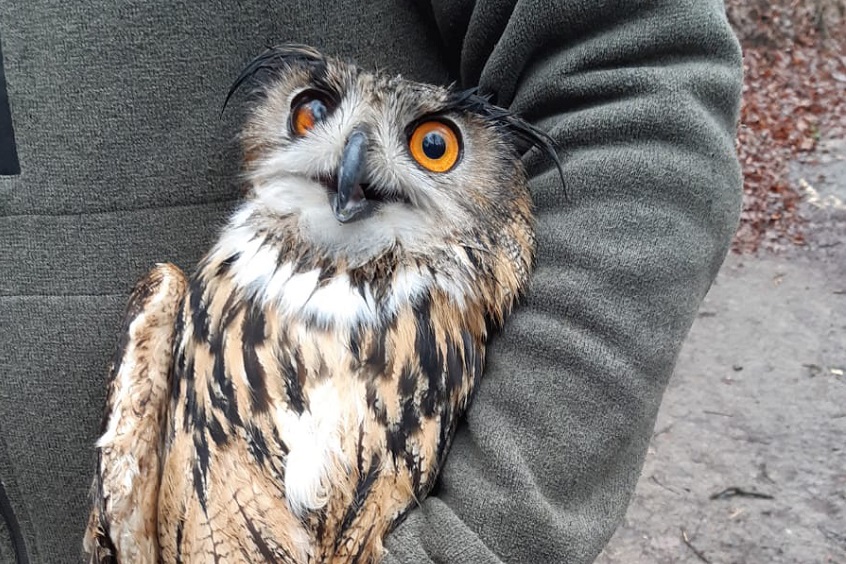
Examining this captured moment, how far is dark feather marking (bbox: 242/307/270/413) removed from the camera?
1213 millimetres

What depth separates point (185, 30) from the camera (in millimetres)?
1342

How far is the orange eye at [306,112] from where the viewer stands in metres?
1.31

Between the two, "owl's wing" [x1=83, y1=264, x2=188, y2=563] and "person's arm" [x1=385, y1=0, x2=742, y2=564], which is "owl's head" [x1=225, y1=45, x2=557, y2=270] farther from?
"owl's wing" [x1=83, y1=264, x2=188, y2=563]

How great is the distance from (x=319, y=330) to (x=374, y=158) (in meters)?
0.30

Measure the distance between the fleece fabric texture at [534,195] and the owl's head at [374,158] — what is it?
2.7 inches

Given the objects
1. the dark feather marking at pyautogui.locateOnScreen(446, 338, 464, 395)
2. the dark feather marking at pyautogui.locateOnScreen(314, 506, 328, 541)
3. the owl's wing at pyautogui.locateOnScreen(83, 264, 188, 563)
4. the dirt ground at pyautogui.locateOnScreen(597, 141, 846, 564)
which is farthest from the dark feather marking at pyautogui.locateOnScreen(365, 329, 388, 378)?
the dirt ground at pyautogui.locateOnScreen(597, 141, 846, 564)

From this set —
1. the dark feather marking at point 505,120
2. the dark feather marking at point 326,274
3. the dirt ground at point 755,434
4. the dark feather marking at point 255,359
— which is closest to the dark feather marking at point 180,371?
the dark feather marking at point 255,359

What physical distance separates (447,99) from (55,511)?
1095mm

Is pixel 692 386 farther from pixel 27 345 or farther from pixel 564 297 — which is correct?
pixel 27 345

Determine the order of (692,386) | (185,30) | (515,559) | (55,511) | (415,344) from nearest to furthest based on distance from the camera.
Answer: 1. (515,559)
2. (415,344)
3. (185,30)
4. (55,511)
5. (692,386)

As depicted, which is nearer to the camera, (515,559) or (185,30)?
(515,559)

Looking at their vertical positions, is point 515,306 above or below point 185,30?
below

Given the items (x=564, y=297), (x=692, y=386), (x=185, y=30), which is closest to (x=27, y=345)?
(x=185, y=30)

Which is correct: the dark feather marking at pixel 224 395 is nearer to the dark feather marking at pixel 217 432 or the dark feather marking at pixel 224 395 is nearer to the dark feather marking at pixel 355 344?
the dark feather marking at pixel 217 432
